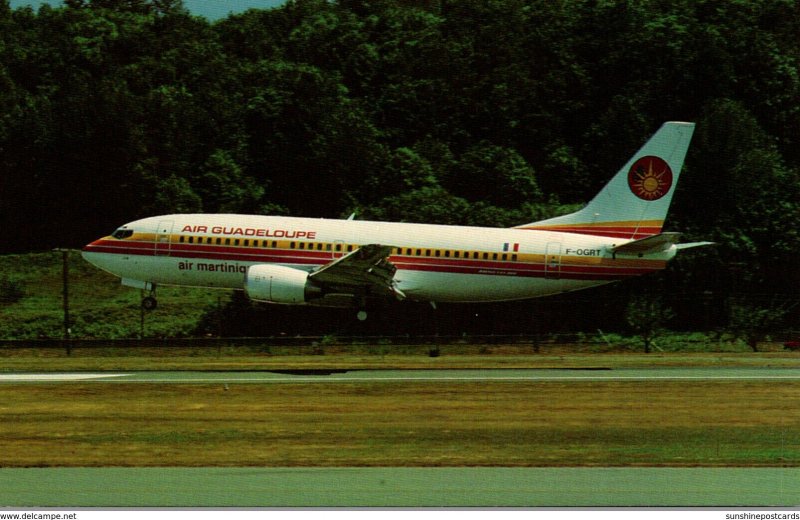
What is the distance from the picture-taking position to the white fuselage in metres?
43.7

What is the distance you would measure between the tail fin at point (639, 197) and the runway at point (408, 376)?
40.2 ft

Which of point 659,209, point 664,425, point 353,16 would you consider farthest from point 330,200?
point 664,425

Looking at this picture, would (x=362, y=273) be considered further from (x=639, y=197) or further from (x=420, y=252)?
(x=639, y=197)

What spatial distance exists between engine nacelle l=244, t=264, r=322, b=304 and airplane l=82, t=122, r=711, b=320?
4.27ft

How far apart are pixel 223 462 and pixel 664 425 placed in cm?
842

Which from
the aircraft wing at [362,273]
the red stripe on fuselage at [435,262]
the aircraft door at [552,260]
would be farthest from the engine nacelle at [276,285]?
the aircraft door at [552,260]

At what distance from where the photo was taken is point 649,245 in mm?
42188

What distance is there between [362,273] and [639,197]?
10.7m

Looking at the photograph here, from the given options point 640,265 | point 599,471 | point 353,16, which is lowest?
point 599,471

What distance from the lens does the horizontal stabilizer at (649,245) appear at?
41.6 m

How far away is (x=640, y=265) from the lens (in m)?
43.0

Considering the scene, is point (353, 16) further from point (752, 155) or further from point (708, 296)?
point (708, 296)

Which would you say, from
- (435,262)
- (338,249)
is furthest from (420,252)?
(338,249)

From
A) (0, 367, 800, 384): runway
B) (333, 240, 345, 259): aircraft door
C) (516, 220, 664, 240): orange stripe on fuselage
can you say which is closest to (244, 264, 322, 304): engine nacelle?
(333, 240, 345, 259): aircraft door
